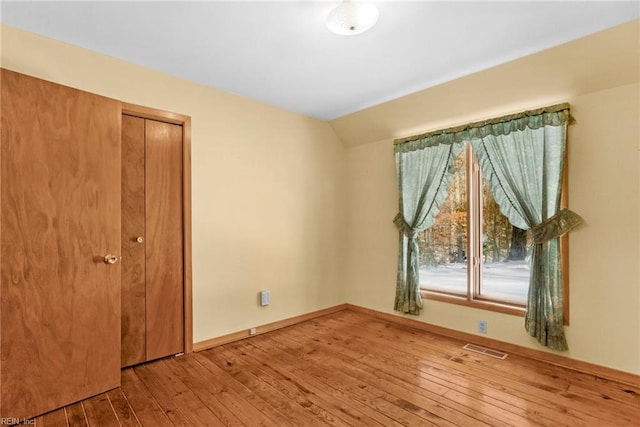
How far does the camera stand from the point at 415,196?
3660mm

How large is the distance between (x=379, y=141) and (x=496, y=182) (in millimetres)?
1505

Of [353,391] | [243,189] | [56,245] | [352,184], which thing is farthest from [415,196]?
[56,245]

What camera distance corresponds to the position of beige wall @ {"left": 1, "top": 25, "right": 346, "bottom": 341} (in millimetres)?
2541

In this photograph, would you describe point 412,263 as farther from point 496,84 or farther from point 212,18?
point 212,18

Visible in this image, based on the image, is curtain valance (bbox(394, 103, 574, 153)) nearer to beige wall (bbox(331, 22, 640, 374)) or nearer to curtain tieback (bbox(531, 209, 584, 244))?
beige wall (bbox(331, 22, 640, 374))

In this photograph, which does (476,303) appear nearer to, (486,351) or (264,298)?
(486,351)

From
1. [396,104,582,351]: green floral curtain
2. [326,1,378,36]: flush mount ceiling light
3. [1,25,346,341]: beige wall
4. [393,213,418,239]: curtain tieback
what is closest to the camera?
[326,1,378,36]: flush mount ceiling light

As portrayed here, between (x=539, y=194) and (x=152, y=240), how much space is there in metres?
3.36

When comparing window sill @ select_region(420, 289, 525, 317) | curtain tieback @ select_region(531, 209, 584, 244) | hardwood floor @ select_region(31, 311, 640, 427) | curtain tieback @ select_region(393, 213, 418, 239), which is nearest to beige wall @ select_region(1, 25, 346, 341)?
hardwood floor @ select_region(31, 311, 640, 427)

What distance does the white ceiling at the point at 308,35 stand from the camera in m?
1.97

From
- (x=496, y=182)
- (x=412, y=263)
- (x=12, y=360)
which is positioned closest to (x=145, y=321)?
(x=12, y=360)

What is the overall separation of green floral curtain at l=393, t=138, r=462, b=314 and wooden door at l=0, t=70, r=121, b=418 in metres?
2.79

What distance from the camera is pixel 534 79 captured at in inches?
104

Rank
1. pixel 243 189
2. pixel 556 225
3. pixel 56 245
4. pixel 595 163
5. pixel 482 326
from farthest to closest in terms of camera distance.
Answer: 1. pixel 243 189
2. pixel 482 326
3. pixel 556 225
4. pixel 595 163
5. pixel 56 245
